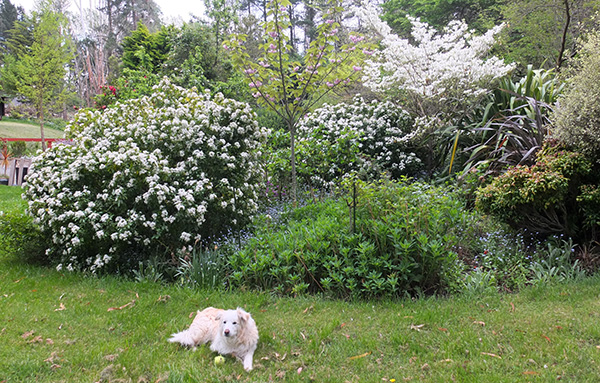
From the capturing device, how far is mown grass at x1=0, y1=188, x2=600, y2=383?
7.93 ft

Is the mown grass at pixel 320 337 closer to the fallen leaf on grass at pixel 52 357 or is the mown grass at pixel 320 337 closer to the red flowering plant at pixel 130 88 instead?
the fallen leaf on grass at pixel 52 357

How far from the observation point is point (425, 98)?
7.66 meters

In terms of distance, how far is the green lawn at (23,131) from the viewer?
2258cm

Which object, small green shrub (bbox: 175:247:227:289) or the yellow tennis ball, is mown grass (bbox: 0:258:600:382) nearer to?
the yellow tennis ball

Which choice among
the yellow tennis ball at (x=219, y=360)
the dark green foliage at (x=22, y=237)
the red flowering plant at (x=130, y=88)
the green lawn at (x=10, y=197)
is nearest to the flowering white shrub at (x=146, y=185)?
the dark green foliage at (x=22, y=237)

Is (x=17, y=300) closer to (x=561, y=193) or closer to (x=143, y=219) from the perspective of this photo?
(x=143, y=219)

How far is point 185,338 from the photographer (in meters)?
2.83

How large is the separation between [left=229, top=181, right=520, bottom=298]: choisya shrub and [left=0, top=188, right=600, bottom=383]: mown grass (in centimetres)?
23

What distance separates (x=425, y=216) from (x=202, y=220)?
2.45m

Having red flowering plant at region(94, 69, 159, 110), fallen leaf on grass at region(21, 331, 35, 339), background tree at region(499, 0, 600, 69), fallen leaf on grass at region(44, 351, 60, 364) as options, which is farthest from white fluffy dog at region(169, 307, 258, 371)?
red flowering plant at region(94, 69, 159, 110)

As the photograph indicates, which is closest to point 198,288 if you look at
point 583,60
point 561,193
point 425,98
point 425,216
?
point 425,216

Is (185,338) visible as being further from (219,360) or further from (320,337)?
(320,337)

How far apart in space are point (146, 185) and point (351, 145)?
3.73 meters

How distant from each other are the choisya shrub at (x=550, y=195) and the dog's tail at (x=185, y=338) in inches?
128
